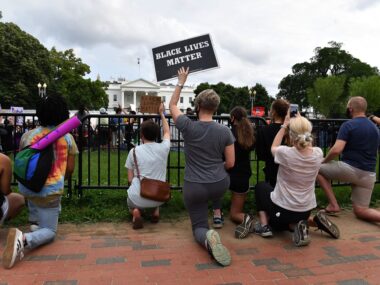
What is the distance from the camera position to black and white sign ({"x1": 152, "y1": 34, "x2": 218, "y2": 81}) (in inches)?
178

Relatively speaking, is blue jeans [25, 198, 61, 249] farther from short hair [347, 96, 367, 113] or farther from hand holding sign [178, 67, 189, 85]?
short hair [347, 96, 367, 113]

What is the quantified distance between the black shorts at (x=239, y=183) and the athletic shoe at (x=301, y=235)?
0.90m

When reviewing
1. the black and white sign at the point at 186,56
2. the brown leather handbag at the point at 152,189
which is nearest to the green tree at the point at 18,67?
the black and white sign at the point at 186,56

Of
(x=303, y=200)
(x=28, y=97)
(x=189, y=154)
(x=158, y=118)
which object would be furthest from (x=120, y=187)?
(x=28, y=97)

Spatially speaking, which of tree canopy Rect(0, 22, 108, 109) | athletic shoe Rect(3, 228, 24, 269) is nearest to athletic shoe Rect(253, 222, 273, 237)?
athletic shoe Rect(3, 228, 24, 269)

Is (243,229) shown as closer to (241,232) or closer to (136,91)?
(241,232)

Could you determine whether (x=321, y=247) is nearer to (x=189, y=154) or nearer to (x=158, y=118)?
(x=189, y=154)

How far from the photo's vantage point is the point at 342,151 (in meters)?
4.89

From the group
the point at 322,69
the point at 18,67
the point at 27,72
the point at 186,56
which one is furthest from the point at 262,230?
the point at 322,69

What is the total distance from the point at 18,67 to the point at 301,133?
49.7m

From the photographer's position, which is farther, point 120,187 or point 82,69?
point 82,69

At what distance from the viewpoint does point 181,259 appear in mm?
3666

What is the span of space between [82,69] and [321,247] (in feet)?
190

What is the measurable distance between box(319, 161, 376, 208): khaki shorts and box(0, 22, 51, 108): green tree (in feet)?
152
